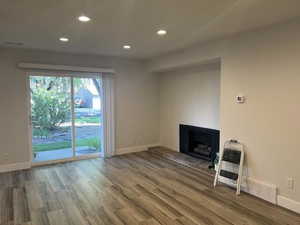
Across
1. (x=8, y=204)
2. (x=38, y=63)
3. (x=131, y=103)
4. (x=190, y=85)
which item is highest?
(x=38, y=63)

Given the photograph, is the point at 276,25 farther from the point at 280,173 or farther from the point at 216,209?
the point at 216,209

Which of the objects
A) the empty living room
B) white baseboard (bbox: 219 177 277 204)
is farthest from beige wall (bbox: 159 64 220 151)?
white baseboard (bbox: 219 177 277 204)

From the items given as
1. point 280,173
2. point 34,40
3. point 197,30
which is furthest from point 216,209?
point 34,40

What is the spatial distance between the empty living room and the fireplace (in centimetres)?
3

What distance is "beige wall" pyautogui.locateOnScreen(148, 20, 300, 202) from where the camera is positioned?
2.90 meters

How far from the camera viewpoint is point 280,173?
307cm

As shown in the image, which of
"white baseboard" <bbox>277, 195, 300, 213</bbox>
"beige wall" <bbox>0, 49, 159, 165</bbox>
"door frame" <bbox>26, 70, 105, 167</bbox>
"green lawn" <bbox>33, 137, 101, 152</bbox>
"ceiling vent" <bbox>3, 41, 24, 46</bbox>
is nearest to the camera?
"white baseboard" <bbox>277, 195, 300, 213</bbox>

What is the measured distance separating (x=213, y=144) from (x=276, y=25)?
259 cm

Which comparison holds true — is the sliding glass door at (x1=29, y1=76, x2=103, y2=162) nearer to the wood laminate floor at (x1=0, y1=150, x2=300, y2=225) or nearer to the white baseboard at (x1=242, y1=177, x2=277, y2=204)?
the wood laminate floor at (x1=0, y1=150, x2=300, y2=225)

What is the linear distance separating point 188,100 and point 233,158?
2.11m

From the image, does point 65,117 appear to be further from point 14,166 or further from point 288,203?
point 288,203

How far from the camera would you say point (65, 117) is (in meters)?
5.21

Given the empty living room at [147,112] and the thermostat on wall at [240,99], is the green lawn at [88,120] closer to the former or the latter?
the empty living room at [147,112]

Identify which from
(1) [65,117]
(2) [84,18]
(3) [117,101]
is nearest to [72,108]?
(1) [65,117]
